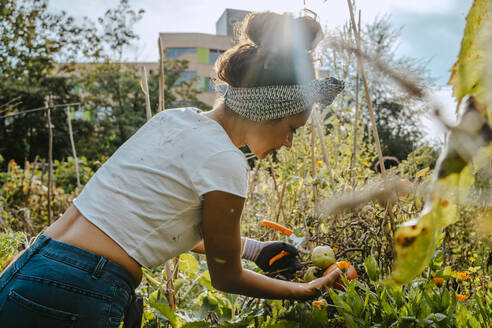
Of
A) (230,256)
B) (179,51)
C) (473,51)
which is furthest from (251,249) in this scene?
(179,51)

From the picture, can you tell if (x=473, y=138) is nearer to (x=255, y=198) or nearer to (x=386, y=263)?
(x=386, y=263)

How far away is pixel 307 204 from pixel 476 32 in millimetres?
2371

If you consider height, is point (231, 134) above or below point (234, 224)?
above

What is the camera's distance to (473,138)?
22 cm

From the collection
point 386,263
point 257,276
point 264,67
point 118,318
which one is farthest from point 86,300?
point 386,263

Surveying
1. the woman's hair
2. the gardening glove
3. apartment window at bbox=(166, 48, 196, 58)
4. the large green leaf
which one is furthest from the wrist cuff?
apartment window at bbox=(166, 48, 196, 58)

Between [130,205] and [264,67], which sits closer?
[130,205]

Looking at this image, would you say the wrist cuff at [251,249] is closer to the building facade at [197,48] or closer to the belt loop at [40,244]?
the belt loop at [40,244]

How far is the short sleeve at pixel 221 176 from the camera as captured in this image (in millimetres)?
1178

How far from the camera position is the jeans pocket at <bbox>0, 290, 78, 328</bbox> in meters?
1.13

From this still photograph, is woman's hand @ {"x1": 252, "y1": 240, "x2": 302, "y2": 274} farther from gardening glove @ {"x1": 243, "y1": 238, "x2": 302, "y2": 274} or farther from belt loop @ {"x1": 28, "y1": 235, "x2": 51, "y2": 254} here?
belt loop @ {"x1": 28, "y1": 235, "x2": 51, "y2": 254}

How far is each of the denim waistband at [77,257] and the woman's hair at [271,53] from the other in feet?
2.31

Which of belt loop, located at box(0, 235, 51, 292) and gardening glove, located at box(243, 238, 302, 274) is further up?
belt loop, located at box(0, 235, 51, 292)

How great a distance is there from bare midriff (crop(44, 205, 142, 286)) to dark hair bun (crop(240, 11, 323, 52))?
792 millimetres
